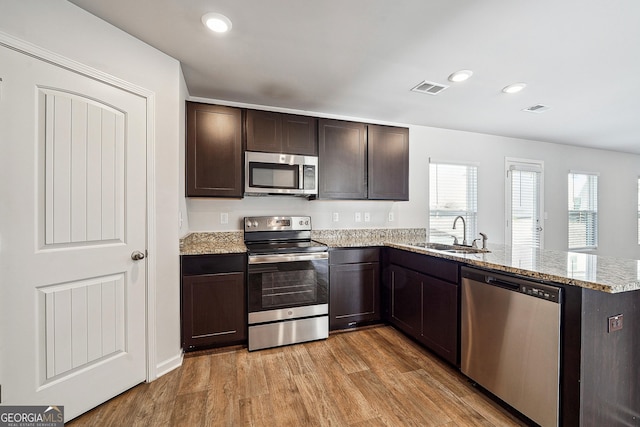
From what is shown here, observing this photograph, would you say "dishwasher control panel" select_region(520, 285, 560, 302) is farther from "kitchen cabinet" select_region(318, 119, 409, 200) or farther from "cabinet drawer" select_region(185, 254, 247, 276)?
"cabinet drawer" select_region(185, 254, 247, 276)

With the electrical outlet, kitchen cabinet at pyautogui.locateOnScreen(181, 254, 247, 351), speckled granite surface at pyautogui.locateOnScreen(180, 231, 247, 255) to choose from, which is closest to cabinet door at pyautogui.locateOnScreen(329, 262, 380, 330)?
kitchen cabinet at pyautogui.locateOnScreen(181, 254, 247, 351)

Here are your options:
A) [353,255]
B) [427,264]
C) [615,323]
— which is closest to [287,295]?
[353,255]

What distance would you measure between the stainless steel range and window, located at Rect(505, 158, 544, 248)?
11.4 ft

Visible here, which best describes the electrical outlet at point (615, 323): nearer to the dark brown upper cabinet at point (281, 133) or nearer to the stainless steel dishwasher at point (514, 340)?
the stainless steel dishwasher at point (514, 340)

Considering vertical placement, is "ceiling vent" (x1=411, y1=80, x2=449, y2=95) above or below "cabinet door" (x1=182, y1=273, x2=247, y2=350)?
above

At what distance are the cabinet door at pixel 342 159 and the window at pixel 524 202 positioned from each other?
2.81 meters

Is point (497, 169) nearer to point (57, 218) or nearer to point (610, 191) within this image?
point (610, 191)

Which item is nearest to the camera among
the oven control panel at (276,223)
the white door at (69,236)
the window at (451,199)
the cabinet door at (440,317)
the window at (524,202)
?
the white door at (69,236)

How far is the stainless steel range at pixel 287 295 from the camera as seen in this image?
7.96 feet

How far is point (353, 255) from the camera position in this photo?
283 centimetres

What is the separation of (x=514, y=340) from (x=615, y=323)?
47 centimetres

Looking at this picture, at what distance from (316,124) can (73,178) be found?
2.11m

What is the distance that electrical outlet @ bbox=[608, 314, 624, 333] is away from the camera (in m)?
1.40

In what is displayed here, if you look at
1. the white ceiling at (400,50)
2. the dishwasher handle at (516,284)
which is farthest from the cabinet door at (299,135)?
the dishwasher handle at (516,284)
